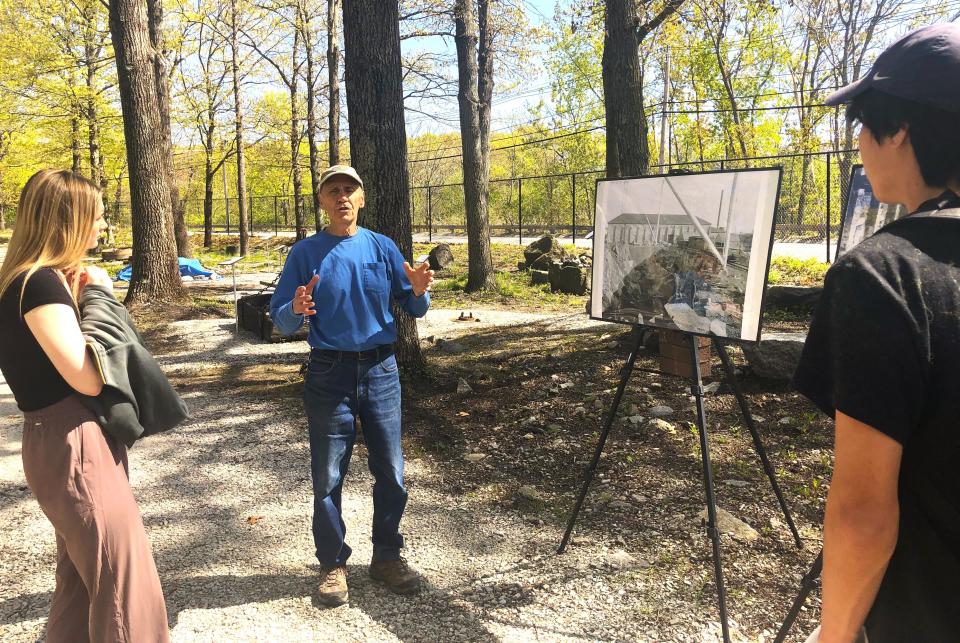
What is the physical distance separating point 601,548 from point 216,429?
3.70m

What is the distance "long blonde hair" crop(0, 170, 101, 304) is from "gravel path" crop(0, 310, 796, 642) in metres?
1.74

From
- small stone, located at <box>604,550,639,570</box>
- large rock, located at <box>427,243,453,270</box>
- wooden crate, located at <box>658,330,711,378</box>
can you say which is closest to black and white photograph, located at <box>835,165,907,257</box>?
wooden crate, located at <box>658,330,711,378</box>

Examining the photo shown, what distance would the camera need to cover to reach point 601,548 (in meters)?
3.53

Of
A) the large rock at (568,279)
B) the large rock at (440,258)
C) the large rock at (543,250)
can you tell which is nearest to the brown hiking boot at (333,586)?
the large rock at (568,279)

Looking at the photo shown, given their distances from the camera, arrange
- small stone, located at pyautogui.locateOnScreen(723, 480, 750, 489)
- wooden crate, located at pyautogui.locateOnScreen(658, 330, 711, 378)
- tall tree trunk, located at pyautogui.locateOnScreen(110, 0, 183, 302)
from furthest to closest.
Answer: tall tree trunk, located at pyautogui.locateOnScreen(110, 0, 183, 302) → small stone, located at pyautogui.locateOnScreen(723, 480, 750, 489) → wooden crate, located at pyautogui.locateOnScreen(658, 330, 711, 378)

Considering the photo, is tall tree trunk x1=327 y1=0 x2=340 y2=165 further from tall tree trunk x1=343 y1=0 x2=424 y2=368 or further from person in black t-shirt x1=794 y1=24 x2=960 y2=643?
person in black t-shirt x1=794 y1=24 x2=960 y2=643

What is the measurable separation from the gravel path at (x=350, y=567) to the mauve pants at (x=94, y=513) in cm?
74

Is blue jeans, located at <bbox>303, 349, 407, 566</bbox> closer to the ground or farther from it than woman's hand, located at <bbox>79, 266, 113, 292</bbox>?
closer to the ground

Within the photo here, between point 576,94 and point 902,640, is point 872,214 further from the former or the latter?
point 576,94

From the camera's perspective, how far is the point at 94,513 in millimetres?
2125

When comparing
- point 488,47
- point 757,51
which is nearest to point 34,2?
point 488,47

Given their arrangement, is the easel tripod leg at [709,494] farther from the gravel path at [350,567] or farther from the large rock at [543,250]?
the large rock at [543,250]

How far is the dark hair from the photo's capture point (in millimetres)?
1137

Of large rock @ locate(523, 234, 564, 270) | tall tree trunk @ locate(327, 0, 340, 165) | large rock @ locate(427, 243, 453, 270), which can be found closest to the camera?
large rock @ locate(523, 234, 564, 270)
